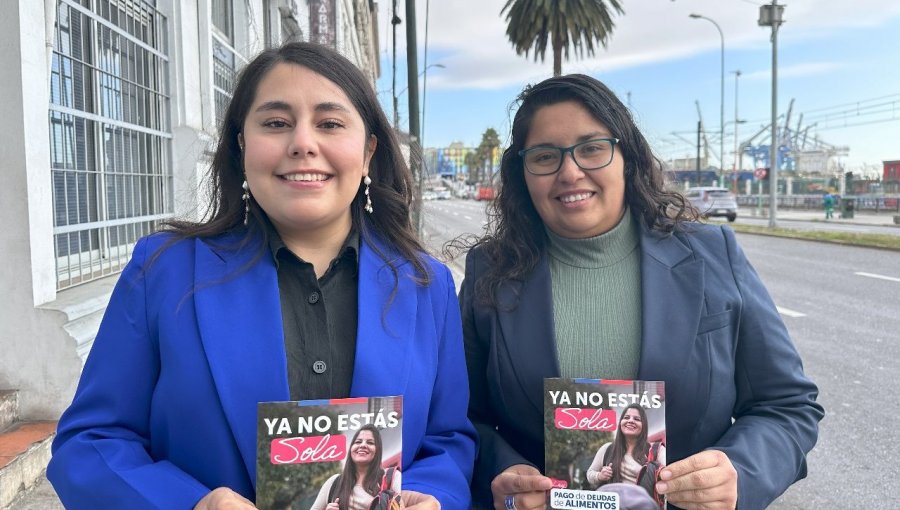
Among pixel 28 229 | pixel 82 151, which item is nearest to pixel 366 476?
pixel 28 229

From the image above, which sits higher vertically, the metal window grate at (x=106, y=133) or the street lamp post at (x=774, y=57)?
the street lamp post at (x=774, y=57)

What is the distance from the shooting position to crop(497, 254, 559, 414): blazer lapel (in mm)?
2016

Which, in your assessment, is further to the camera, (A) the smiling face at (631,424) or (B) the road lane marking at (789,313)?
(B) the road lane marking at (789,313)

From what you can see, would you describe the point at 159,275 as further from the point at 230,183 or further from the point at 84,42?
the point at 84,42

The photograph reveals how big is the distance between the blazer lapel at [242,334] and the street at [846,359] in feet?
6.08

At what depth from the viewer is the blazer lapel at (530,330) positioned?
2.02 metres

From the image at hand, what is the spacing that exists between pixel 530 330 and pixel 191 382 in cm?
93

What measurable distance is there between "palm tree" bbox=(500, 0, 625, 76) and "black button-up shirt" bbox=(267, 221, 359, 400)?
898 inches

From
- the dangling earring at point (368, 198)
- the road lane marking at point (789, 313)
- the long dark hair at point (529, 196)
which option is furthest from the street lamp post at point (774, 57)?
the dangling earring at point (368, 198)

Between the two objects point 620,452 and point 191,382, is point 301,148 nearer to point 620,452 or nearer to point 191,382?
point 191,382

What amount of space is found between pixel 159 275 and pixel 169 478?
1.57 feet

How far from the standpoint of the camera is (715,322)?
1.98 meters

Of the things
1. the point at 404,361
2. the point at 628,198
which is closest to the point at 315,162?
the point at 404,361

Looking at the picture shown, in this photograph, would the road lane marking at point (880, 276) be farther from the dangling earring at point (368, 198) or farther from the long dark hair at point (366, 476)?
the long dark hair at point (366, 476)
